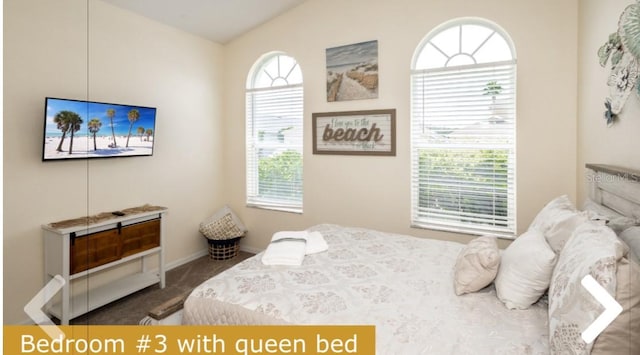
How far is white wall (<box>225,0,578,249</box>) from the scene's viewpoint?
104 inches

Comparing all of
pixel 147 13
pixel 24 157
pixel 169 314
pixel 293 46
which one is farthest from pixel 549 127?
pixel 147 13

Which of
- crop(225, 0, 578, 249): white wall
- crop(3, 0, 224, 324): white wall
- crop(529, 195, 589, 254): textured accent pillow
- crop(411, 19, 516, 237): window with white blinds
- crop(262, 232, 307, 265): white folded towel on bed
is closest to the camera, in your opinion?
crop(3, 0, 224, 324): white wall

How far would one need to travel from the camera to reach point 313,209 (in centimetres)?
376

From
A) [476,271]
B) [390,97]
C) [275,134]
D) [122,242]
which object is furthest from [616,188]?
[122,242]

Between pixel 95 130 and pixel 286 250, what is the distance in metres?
1.19

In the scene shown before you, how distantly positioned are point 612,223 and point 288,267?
60.3 inches

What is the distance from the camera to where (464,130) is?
3.00 metres

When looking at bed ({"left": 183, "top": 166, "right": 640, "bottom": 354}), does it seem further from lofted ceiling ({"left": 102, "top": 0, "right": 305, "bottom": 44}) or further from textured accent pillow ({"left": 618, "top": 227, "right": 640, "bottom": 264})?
lofted ceiling ({"left": 102, "top": 0, "right": 305, "bottom": 44})

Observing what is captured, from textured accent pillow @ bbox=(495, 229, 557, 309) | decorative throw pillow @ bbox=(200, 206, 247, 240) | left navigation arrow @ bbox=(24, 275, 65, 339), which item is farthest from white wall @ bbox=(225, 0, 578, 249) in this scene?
left navigation arrow @ bbox=(24, 275, 65, 339)

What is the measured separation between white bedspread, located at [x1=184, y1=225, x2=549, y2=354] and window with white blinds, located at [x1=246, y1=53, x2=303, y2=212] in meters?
1.88

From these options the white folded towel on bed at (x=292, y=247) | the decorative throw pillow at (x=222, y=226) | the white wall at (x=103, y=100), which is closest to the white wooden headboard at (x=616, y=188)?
the white folded towel on bed at (x=292, y=247)

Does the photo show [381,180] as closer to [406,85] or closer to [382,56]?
[406,85]

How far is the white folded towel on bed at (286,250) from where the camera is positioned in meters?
2.04

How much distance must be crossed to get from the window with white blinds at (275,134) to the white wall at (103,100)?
0.43 meters
